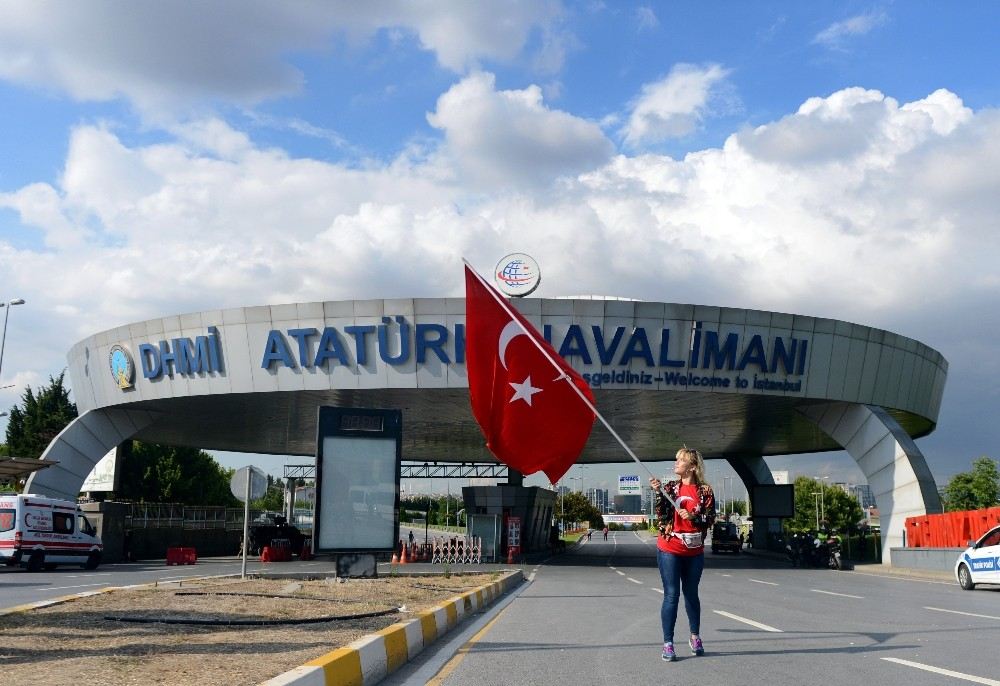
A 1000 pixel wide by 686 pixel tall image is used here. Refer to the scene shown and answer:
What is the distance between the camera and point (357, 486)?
715 inches

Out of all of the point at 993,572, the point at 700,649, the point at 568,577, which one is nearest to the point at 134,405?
the point at 568,577

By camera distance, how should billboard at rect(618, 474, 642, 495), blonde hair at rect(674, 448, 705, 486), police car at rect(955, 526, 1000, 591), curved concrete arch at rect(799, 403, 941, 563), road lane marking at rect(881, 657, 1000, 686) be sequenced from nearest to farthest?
road lane marking at rect(881, 657, 1000, 686) < blonde hair at rect(674, 448, 705, 486) < police car at rect(955, 526, 1000, 591) < curved concrete arch at rect(799, 403, 941, 563) < billboard at rect(618, 474, 642, 495)

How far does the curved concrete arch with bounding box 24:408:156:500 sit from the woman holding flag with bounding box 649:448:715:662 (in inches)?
1325

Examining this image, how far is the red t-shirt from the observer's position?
26.6 ft

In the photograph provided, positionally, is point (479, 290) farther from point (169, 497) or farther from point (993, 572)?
point (169, 497)

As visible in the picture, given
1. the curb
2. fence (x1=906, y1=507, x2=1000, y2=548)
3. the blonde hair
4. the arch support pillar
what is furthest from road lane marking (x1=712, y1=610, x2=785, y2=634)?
the arch support pillar

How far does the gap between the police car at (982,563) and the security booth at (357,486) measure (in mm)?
12985

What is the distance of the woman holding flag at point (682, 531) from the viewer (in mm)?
8109

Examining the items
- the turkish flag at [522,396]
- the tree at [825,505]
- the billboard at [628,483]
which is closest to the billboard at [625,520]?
the tree at [825,505]

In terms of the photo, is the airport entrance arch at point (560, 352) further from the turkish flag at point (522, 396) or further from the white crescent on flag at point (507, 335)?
the white crescent on flag at point (507, 335)

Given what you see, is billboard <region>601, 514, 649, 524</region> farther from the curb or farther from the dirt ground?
the curb

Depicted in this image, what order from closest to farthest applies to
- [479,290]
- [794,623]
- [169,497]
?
[794,623] → [479,290] → [169,497]

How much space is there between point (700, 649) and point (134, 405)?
34.4 meters

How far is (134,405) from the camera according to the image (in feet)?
125
